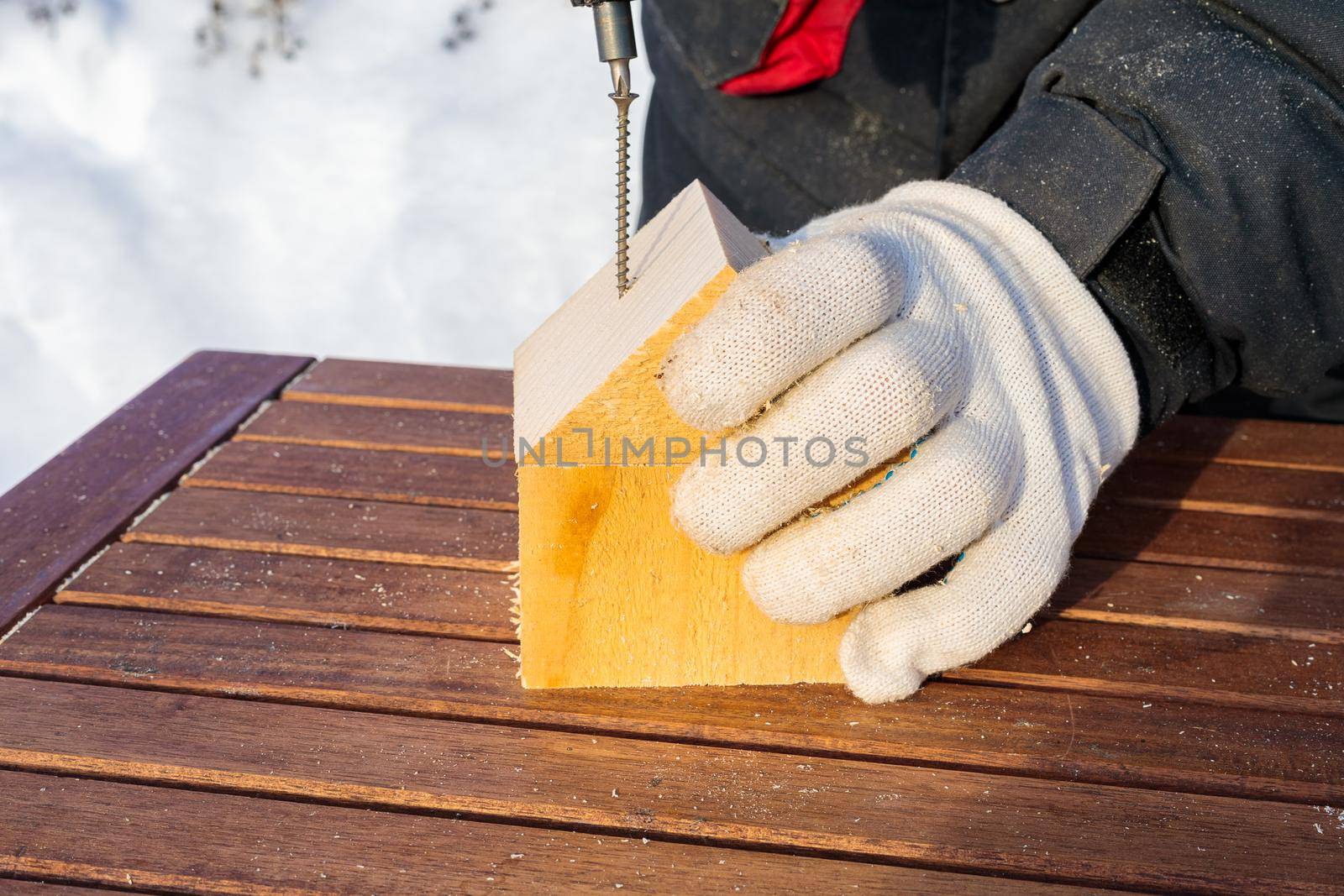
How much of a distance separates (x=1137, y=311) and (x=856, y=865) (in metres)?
0.69

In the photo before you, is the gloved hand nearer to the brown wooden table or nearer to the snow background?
the brown wooden table

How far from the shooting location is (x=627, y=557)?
102 centimetres

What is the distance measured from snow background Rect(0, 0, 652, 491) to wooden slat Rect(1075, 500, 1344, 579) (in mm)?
2608

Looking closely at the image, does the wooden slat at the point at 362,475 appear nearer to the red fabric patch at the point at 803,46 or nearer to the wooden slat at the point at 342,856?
the wooden slat at the point at 342,856

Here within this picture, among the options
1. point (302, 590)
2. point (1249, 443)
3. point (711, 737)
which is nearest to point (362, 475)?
point (302, 590)

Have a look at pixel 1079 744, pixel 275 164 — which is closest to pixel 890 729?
pixel 1079 744

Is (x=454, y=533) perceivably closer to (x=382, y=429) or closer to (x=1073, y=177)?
(x=382, y=429)

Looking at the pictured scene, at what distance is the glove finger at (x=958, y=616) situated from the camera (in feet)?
3.18

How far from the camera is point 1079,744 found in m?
0.95

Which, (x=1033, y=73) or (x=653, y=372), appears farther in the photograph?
(x=1033, y=73)

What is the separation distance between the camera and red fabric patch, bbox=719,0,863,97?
5.30ft

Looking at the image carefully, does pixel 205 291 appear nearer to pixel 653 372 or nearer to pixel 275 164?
pixel 275 164

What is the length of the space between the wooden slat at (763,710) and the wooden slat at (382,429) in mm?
479

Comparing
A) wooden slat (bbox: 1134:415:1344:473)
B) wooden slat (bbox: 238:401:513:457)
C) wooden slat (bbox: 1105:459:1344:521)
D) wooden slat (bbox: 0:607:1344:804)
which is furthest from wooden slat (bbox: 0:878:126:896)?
wooden slat (bbox: 1134:415:1344:473)
